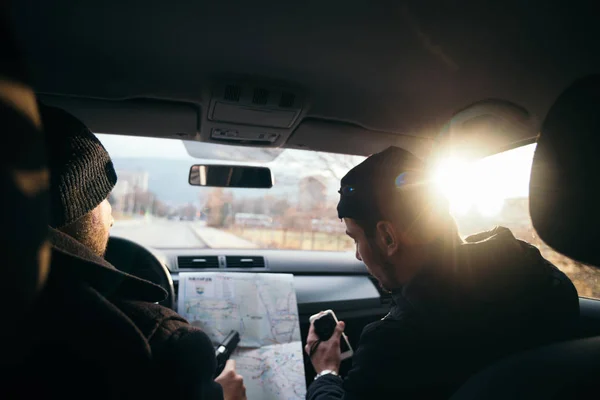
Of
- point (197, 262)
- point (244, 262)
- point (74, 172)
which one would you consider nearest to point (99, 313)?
point (74, 172)

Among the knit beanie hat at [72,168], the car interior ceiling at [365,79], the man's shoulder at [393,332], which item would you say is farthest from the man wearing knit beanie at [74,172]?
the man's shoulder at [393,332]

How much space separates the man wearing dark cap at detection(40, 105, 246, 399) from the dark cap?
122 centimetres

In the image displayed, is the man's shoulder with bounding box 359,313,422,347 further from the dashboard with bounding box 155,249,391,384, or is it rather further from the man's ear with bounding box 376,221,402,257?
the dashboard with bounding box 155,249,391,384

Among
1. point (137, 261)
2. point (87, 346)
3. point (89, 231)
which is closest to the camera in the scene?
point (87, 346)

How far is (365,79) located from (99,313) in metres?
2.08

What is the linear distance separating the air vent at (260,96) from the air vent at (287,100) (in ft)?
0.33

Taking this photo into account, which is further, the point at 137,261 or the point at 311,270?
the point at 311,270

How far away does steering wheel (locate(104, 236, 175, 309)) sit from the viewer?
91.5 inches

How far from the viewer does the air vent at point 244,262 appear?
11.3ft

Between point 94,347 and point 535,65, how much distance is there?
2.51 metres

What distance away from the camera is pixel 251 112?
263cm

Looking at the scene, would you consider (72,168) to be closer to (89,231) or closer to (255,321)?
(89,231)

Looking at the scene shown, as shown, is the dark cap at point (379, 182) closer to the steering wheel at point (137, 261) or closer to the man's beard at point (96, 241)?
the steering wheel at point (137, 261)

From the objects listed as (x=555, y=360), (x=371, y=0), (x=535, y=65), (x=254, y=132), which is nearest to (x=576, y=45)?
(x=535, y=65)
